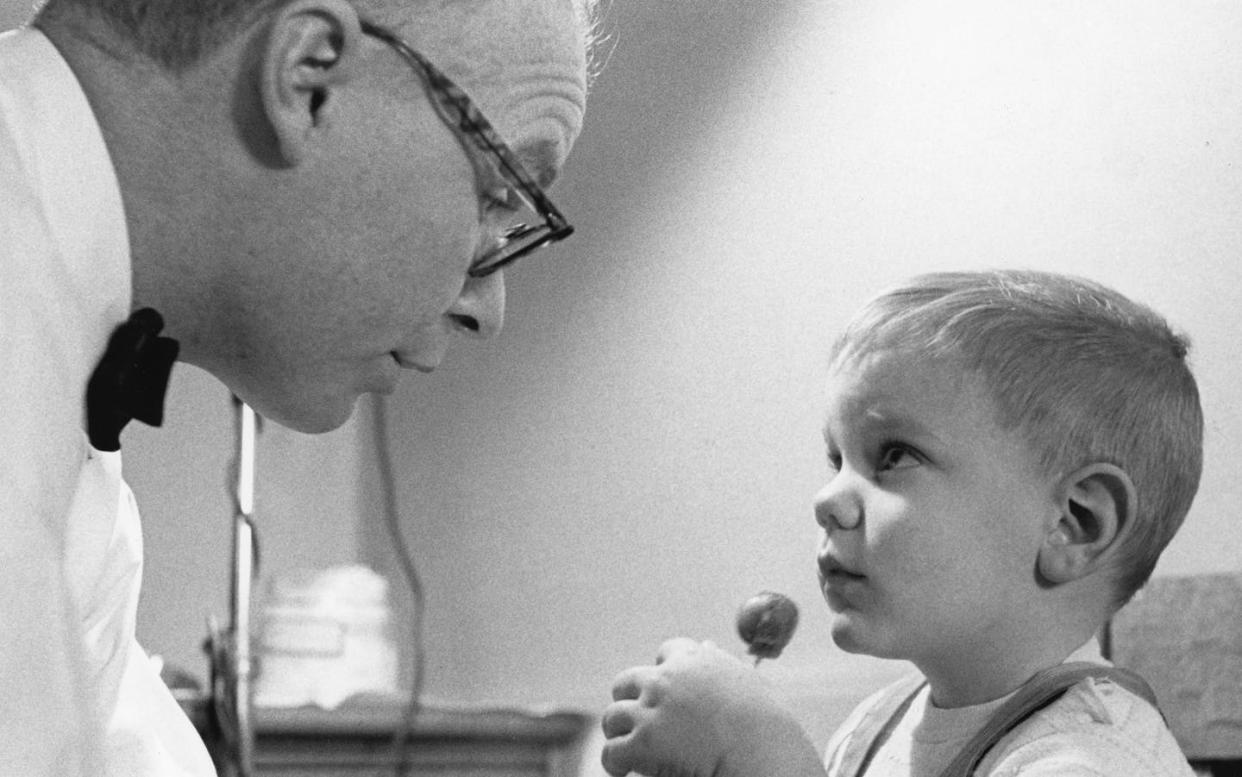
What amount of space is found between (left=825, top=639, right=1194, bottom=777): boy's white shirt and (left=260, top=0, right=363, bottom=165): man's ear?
2.28 ft

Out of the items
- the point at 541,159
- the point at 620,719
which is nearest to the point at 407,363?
the point at 541,159

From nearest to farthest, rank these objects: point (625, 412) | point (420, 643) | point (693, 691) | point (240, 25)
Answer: point (240, 25) → point (693, 691) → point (625, 412) → point (420, 643)

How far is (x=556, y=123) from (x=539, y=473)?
1740 mm

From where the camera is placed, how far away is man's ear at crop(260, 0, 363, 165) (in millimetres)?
912

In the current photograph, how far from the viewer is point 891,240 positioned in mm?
2072

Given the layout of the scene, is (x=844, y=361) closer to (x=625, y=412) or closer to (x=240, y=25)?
(x=240, y=25)

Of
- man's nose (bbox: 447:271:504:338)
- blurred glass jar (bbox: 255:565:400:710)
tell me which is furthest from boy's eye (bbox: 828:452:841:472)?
blurred glass jar (bbox: 255:565:400:710)

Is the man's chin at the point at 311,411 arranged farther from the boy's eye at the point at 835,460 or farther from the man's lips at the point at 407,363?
the boy's eye at the point at 835,460

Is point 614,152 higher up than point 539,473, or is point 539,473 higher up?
point 614,152

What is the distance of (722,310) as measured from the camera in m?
2.34

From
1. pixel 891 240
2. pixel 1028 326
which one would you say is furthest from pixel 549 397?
pixel 1028 326

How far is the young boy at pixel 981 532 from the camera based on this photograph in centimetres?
121

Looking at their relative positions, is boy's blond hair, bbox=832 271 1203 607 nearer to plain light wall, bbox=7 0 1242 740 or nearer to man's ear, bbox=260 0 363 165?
plain light wall, bbox=7 0 1242 740

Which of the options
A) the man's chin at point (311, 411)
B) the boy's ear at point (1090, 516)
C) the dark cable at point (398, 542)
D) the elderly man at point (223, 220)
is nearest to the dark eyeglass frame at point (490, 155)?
the elderly man at point (223, 220)
